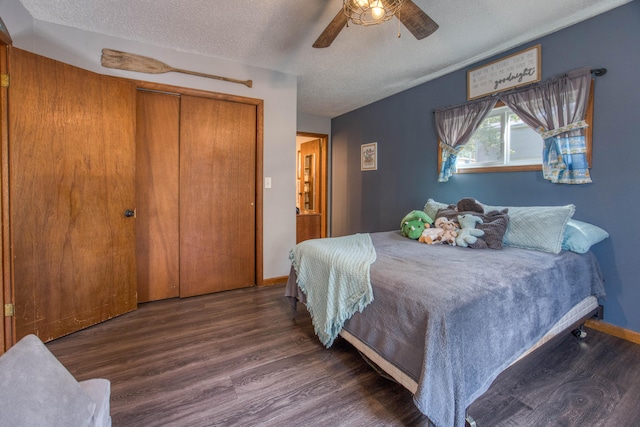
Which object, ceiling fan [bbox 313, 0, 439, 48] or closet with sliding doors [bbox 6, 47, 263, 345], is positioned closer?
ceiling fan [bbox 313, 0, 439, 48]

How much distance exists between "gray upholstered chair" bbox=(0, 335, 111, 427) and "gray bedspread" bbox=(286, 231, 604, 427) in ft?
3.70

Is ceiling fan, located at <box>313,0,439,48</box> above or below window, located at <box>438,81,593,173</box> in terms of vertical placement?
above

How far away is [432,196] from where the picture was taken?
11.6 ft

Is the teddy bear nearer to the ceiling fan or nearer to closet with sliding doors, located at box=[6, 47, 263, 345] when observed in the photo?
the ceiling fan

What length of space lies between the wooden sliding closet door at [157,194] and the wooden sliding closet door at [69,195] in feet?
0.69

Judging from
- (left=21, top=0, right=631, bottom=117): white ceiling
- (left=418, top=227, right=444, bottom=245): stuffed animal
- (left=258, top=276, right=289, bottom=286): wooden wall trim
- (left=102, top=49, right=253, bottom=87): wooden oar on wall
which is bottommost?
(left=258, top=276, right=289, bottom=286): wooden wall trim

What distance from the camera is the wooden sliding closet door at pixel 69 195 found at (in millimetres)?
1935

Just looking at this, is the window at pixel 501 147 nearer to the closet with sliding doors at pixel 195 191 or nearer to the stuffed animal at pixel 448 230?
the stuffed animal at pixel 448 230

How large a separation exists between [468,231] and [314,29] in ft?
6.92

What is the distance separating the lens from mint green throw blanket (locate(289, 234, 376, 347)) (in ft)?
5.47

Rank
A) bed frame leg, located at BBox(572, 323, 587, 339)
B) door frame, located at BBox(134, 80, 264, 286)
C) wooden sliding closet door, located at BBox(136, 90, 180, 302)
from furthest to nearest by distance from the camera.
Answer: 1. door frame, located at BBox(134, 80, 264, 286)
2. wooden sliding closet door, located at BBox(136, 90, 180, 302)
3. bed frame leg, located at BBox(572, 323, 587, 339)

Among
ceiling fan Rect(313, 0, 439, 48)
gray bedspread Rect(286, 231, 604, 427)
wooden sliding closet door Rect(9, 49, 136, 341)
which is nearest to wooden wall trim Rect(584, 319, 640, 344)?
gray bedspread Rect(286, 231, 604, 427)

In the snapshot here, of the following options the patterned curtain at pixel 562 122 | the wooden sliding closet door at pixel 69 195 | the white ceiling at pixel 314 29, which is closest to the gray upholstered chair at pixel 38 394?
the wooden sliding closet door at pixel 69 195

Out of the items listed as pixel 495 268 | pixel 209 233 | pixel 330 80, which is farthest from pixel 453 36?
pixel 209 233
